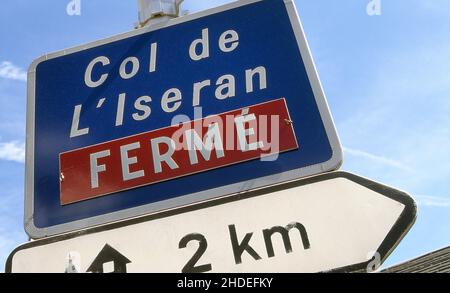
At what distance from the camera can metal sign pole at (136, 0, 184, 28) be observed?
1.62m

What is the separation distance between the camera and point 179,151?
4.23 ft

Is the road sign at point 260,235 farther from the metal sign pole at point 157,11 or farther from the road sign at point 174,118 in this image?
the metal sign pole at point 157,11

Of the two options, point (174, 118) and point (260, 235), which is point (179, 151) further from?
point (260, 235)

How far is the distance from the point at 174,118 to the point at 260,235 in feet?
1.19

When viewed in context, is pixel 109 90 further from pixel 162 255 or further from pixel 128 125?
pixel 162 255

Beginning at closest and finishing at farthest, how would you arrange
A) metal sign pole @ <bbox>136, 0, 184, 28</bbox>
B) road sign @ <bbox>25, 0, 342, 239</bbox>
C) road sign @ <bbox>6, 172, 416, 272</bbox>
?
road sign @ <bbox>6, 172, 416, 272</bbox> < road sign @ <bbox>25, 0, 342, 239</bbox> < metal sign pole @ <bbox>136, 0, 184, 28</bbox>

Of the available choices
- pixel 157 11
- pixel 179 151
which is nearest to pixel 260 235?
pixel 179 151

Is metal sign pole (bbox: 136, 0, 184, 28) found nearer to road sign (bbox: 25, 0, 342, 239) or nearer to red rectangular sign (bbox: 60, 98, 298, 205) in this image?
road sign (bbox: 25, 0, 342, 239)

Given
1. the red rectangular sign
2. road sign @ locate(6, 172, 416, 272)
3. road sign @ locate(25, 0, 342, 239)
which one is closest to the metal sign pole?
road sign @ locate(25, 0, 342, 239)

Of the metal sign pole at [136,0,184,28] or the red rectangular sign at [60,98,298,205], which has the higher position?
the metal sign pole at [136,0,184,28]

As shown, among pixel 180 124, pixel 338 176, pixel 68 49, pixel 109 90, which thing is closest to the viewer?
pixel 338 176
